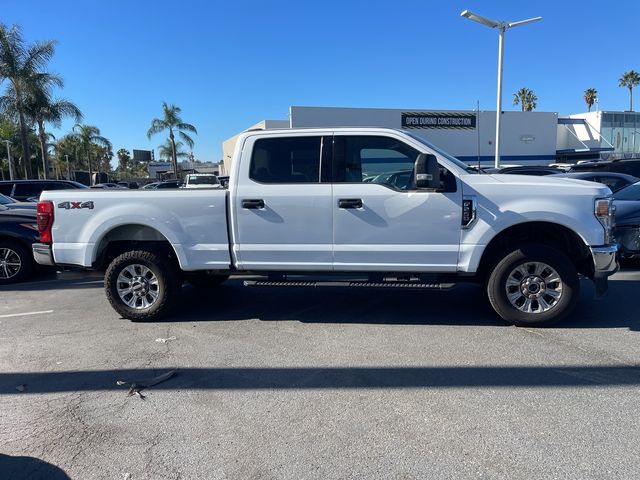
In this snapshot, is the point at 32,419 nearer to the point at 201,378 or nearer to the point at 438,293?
the point at 201,378

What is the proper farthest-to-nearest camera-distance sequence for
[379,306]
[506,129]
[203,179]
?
[506,129] < [203,179] < [379,306]

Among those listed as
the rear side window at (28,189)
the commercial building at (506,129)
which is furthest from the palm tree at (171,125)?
the rear side window at (28,189)

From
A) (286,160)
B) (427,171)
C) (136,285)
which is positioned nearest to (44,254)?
(136,285)

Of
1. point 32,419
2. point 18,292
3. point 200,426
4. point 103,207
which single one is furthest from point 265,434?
point 18,292

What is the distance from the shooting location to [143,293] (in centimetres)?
556

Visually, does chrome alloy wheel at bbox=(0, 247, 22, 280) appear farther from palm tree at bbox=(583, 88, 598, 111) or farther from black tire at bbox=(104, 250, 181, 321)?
palm tree at bbox=(583, 88, 598, 111)

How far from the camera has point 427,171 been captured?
186 inches

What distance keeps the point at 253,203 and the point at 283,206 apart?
13.3 inches

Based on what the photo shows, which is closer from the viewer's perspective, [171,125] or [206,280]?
[206,280]

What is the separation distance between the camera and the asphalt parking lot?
9.28ft

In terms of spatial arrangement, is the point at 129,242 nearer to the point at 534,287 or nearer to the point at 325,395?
the point at 325,395

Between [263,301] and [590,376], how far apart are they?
396cm

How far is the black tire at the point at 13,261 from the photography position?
7984 millimetres

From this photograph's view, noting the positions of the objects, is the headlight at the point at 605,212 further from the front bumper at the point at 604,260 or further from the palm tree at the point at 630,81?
the palm tree at the point at 630,81
